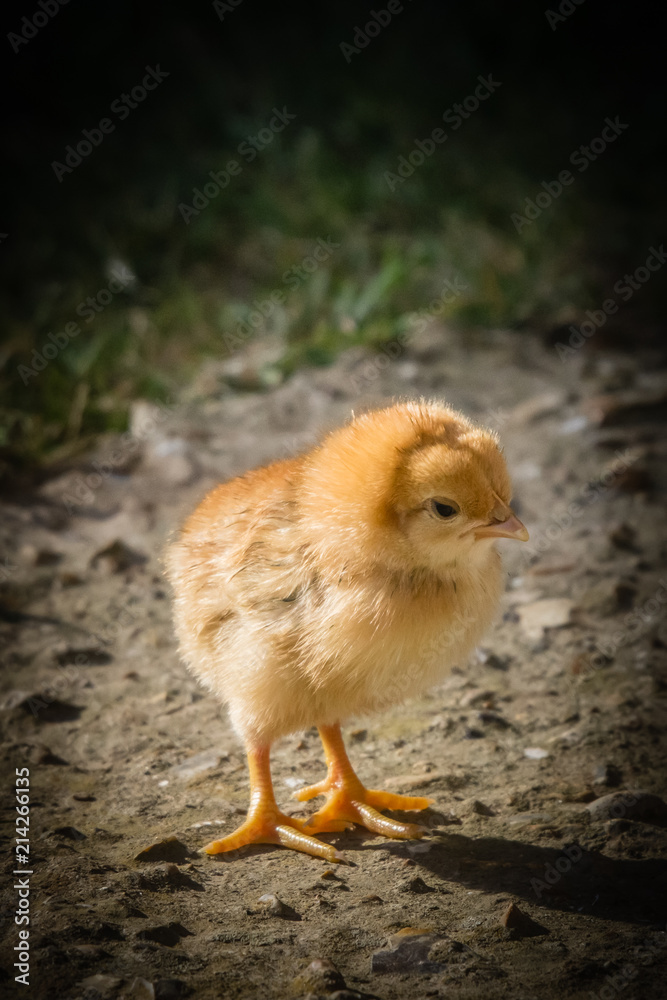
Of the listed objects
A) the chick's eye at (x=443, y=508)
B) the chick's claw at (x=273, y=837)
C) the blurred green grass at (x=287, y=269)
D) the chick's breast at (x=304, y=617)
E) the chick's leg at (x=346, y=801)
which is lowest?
the chick's claw at (x=273, y=837)

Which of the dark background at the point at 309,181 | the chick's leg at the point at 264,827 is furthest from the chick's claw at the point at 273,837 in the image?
the dark background at the point at 309,181

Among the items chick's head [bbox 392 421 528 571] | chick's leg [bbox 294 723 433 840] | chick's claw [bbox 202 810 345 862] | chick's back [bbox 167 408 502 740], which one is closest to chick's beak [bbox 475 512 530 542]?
chick's head [bbox 392 421 528 571]

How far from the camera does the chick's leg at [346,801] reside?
2709 millimetres

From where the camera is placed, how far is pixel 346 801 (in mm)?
2799

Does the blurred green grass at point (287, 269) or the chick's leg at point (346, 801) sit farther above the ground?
the blurred green grass at point (287, 269)

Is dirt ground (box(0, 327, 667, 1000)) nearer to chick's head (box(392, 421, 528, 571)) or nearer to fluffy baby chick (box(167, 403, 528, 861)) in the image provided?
fluffy baby chick (box(167, 403, 528, 861))

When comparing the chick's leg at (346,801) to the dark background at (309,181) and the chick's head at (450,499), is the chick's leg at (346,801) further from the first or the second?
the dark background at (309,181)

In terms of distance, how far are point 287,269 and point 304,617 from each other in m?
4.21

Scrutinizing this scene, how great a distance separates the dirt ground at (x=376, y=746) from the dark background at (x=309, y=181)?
22.0 inches

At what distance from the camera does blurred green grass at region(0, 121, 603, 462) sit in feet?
17.7

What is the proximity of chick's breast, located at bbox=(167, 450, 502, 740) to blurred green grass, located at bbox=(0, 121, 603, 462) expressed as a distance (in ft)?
8.16

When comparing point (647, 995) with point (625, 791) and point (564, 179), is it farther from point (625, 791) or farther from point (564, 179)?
point (564, 179)

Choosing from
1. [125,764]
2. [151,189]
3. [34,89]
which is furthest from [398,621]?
[34,89]

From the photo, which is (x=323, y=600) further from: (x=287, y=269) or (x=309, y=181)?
(x=309, y=181)
